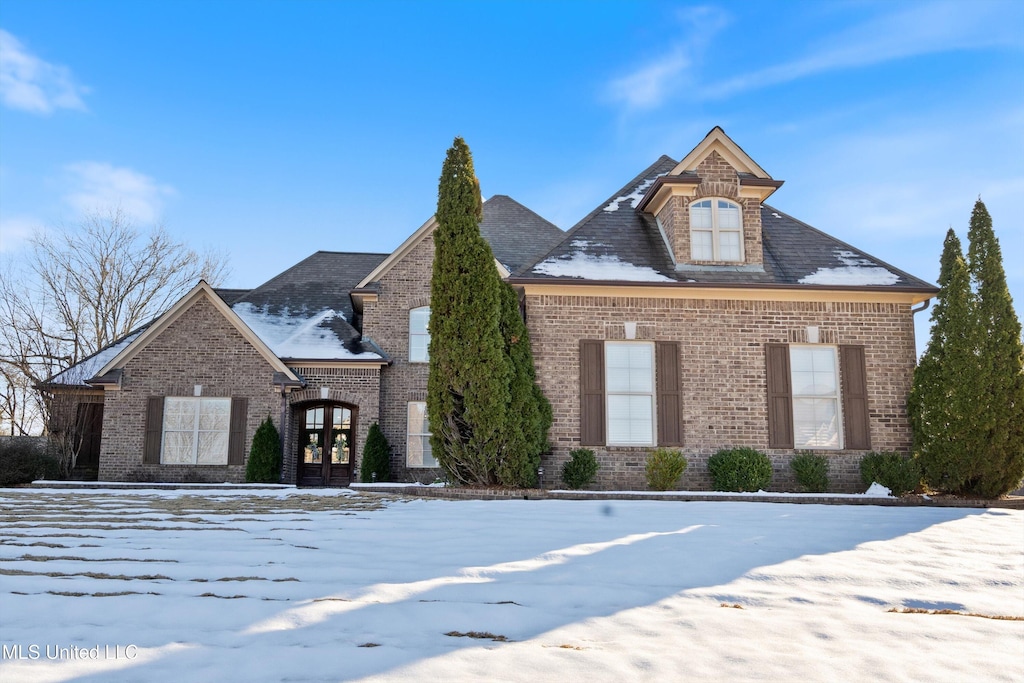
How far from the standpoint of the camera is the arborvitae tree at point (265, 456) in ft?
56.6

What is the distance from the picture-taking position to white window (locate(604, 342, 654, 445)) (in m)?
13.1

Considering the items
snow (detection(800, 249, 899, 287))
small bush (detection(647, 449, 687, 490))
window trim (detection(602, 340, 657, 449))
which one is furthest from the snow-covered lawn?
snow (detection(800, 249, 899, 287))

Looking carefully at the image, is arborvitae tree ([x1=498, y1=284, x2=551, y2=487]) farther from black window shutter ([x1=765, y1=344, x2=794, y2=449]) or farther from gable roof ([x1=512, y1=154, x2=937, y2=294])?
black window shutter ([x1=765, y1=344, x2=794, y2=449])

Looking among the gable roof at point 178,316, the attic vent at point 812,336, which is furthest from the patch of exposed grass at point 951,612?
the gable roof at point 178,316

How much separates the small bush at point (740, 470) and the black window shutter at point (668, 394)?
2.44ft

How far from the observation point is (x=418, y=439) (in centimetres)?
1903

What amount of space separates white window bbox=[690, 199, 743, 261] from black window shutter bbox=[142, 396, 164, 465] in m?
12.7

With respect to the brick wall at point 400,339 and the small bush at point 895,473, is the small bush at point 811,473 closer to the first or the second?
the small bush at point 895,473

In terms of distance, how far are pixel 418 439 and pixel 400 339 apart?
2.59 metres

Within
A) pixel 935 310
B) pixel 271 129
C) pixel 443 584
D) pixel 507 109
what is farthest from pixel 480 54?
pixel 443 584

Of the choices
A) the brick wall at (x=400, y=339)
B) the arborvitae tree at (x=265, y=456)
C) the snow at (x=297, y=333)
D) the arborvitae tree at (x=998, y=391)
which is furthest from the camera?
the brick wall at (x=400, y=339)

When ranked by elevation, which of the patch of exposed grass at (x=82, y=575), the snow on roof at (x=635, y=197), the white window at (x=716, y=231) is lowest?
the patch of exposed grass at (x=82, y=575)

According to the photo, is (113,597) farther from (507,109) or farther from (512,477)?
(507,109)

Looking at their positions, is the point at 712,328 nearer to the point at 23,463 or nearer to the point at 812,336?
the point at 812,336
